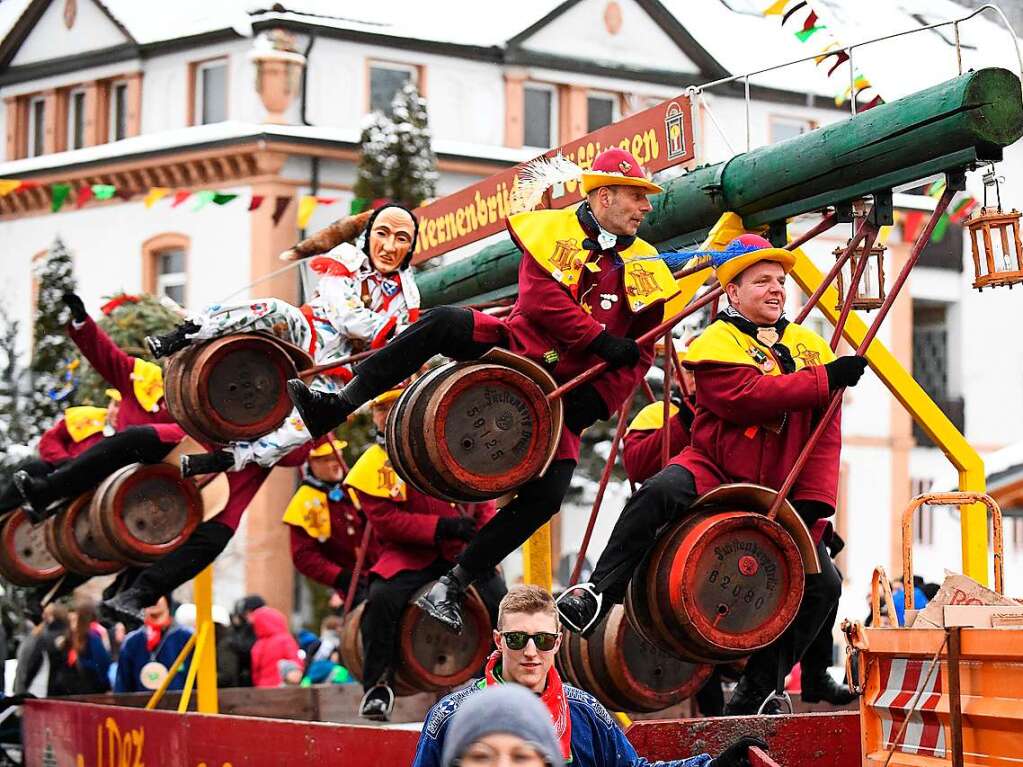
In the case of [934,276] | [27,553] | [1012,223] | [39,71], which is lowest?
[27,553]

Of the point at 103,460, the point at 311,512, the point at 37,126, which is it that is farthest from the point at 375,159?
the point at 103,460

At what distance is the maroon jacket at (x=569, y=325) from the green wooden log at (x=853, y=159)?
68cm

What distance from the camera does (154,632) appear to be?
13.3 meters

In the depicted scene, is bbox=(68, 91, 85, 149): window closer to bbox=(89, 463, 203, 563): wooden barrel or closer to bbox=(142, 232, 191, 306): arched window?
bbox=(142, 232, 191, 306): arched window

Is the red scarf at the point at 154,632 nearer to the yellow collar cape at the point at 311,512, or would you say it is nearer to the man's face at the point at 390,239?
the yellow collar cape at the point at 311,512

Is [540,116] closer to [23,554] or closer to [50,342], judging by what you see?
[50,342]

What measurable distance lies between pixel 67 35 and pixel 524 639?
28265 millimetres

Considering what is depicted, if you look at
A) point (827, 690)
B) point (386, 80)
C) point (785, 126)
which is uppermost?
point (386, 80)

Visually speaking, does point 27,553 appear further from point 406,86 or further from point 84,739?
point 406,86

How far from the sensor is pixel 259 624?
13.6m

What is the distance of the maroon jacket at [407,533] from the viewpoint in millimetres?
9727

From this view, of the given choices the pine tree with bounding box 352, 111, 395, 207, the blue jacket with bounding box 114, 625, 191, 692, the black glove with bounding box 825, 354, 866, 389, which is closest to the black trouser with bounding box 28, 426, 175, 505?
the blue jacket with bounding box 114, 625, 191, 692

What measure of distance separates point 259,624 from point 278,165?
16.5 m

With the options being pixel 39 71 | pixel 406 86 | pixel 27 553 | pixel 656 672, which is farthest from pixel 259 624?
pixel 39 71
